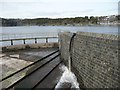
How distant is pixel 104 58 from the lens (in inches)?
251

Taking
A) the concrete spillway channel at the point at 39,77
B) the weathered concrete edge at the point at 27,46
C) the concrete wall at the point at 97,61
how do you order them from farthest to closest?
the weathered concrete edge at the point at 27,46
the concrete spillway channel at the point at 39,77
the concrete wall at the point at 97,61

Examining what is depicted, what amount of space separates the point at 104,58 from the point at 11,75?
5.70 m

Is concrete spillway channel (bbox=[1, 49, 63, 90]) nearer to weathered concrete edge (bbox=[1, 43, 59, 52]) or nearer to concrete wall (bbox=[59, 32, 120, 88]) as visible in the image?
concrete wall (bbox=[59, 32, 120, 88])

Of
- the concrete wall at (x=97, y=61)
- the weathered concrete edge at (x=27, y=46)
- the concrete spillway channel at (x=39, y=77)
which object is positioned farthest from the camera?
the weathered concrete edge at (x=27, y=46)

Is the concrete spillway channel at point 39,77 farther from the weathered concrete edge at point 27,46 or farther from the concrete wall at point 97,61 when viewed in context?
the weathered concrete edge at point 27,46

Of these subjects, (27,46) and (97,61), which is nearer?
(97,61)

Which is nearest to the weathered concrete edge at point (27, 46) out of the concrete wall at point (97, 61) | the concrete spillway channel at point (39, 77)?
the concrete spillway channel at point (39, 77)

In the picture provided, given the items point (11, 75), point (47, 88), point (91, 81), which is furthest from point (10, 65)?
point (91, 81)

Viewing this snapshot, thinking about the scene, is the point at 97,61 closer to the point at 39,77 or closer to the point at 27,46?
the point at 39,77

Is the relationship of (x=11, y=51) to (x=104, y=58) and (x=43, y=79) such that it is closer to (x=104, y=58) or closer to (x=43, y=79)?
(x=43, y=79)

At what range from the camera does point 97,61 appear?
Answer: 6.98 metres

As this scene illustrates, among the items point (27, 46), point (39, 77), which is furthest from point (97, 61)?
point (27, 46)

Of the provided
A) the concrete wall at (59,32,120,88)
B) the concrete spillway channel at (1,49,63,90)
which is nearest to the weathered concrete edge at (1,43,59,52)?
the concrete spillway channel at (1,49,63,90)

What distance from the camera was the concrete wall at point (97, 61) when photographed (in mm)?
5777
